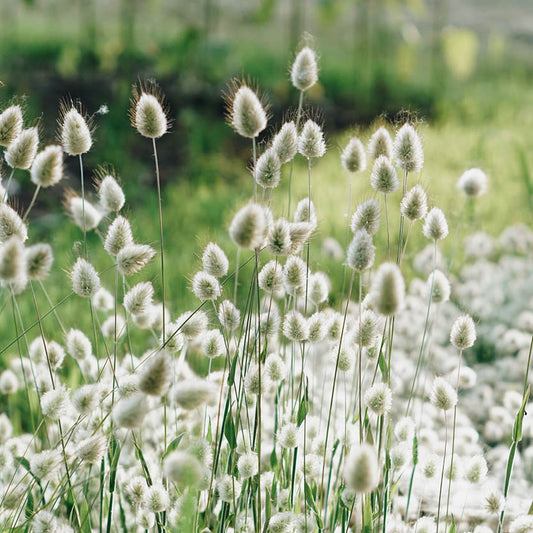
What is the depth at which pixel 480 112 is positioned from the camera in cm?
612

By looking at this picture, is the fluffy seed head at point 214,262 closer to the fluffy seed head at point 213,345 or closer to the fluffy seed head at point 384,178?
the fluffy seed head at point 213,345

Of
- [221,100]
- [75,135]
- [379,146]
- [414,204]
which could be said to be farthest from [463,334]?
[221,100]

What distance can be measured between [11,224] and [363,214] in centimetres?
48

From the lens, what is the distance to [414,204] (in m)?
1.11

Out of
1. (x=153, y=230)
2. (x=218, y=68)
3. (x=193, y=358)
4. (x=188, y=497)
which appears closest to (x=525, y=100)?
(x=218, y=68)

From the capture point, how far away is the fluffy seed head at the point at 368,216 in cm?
105

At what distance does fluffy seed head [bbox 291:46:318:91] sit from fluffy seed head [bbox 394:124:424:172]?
0.16 m

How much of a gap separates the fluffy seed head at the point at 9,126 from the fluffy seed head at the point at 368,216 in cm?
51

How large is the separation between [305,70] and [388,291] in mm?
475

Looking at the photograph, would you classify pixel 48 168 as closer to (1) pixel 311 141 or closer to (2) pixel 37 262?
(2) pixel 37 262

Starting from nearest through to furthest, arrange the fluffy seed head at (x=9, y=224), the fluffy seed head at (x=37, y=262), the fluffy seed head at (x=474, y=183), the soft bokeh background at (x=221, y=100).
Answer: the fluffy seed head at (x=37, y=262) < the fluffy seed head at (x=9, y=224) < the fluffy seed head at (x=474, y=183) < the soft bokeh background at (x=221, y=100)

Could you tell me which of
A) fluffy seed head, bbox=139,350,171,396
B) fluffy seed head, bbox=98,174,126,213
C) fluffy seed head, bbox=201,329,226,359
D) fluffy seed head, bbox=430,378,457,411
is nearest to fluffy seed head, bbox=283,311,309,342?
fluffy seed head, bbox=201,329,226,359

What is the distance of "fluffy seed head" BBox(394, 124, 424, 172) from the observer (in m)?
1.12

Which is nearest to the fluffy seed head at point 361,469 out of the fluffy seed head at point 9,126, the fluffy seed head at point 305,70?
the fluffy seed head at point 305,70
